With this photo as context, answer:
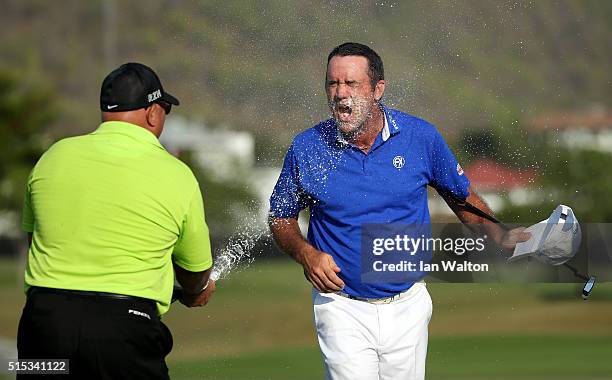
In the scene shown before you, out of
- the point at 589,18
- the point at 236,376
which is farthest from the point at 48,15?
the point at 236,376

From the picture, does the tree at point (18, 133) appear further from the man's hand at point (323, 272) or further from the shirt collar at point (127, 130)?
the shirt collar at point (127, 130)

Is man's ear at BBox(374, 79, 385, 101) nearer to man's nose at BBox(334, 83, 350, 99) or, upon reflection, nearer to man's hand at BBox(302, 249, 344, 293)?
man's nose at BBox(334, 83, 350, 99)

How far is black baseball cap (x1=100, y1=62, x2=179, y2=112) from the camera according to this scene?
15.7 ft

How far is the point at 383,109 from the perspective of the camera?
6008 mm

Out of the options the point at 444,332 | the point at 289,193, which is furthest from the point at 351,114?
the point at 444,332

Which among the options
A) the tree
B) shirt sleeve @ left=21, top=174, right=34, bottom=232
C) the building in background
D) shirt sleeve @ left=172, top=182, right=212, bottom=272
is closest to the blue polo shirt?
shirt sleeve @ left=172, top=182, right=212, bottom=272

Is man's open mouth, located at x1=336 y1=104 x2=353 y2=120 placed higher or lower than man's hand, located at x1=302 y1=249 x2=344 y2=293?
higher

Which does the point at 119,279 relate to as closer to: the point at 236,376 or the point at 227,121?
the point at 236,376

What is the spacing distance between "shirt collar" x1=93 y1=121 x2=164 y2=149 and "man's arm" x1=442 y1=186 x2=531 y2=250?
6.37 ft

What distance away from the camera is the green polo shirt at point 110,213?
455 centimetres

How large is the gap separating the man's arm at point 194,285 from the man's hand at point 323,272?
1.86ft

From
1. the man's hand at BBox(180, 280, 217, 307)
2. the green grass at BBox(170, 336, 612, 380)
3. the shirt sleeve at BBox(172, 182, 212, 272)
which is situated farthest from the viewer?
the green grass at BBox(170, 336, 612, 380)

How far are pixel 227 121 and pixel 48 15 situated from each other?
54.2 meters

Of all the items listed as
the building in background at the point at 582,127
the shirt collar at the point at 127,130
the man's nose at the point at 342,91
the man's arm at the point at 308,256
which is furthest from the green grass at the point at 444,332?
the building in background at the point at 582,127
